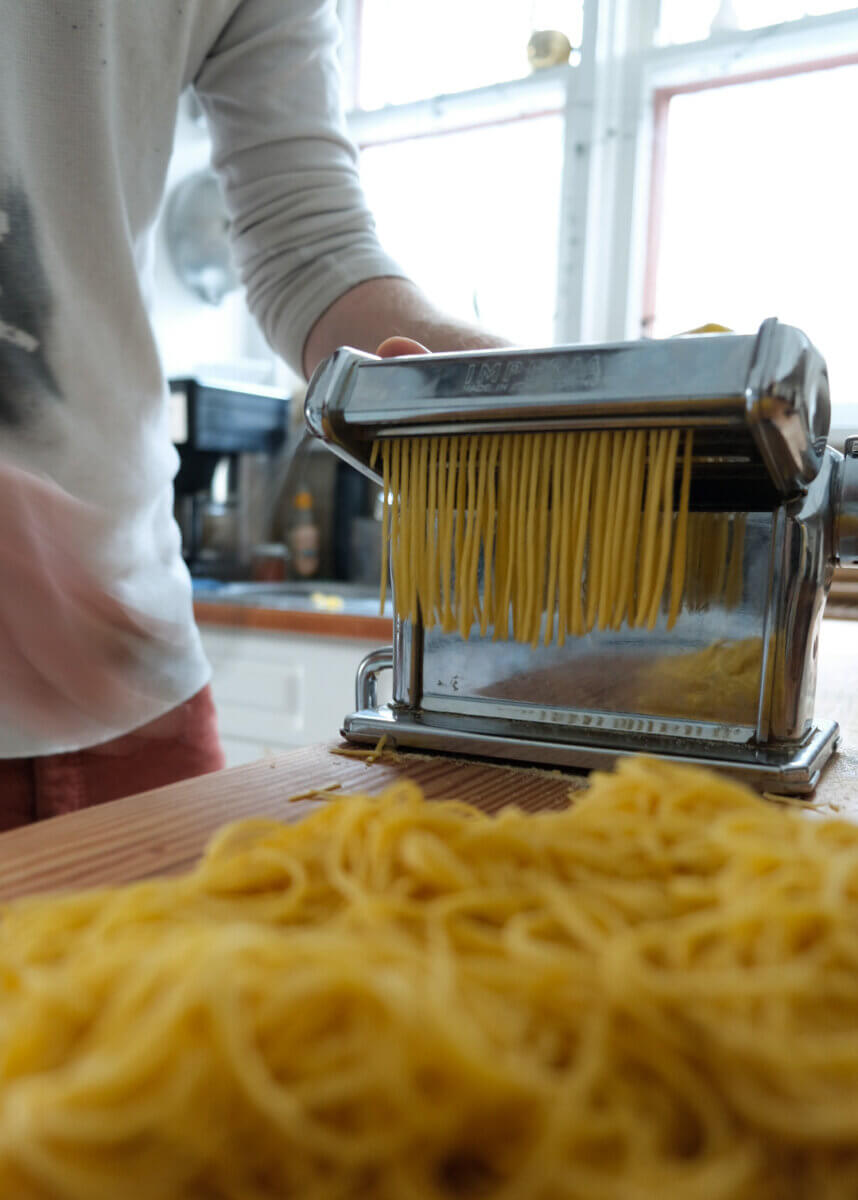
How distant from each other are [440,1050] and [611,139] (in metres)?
2.33

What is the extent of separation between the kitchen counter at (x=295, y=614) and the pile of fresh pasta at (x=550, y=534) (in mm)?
705

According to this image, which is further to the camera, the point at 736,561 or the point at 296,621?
the point at 296,621

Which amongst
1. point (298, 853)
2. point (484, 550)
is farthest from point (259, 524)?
point (298, 853)

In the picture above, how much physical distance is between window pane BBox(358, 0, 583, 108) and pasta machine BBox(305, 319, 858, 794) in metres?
2.00

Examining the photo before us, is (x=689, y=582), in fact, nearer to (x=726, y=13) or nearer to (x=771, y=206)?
(x=771, y=206)

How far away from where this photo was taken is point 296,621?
1.80 m

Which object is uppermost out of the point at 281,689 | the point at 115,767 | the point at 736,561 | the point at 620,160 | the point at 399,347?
the point at 620,160

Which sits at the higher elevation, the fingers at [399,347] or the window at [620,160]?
the window at [620,160]

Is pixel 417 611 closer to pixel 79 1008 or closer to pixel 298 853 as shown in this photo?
pixel 298 853

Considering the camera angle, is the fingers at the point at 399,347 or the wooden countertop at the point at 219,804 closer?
the wooden countertop at the point at 219,804

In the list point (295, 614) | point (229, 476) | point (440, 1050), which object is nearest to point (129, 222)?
point (440, 1050)

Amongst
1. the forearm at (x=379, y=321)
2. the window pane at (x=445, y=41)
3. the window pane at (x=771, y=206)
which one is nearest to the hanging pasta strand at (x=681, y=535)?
the forearm at (x=379, y=321)

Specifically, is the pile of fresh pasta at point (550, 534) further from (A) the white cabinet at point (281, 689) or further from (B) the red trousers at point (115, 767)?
(A) the white cabinet at point (281, 689)

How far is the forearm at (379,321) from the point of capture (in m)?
0.92
